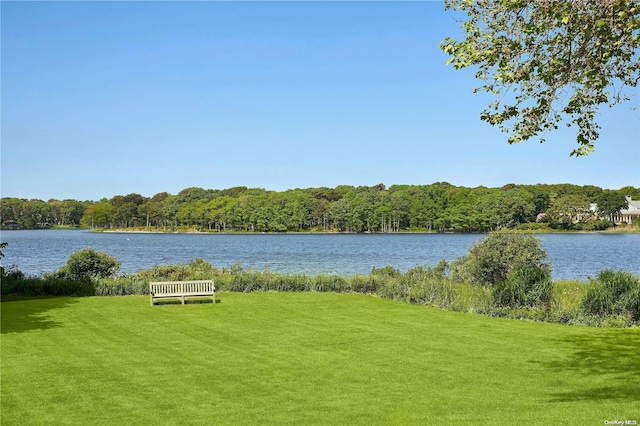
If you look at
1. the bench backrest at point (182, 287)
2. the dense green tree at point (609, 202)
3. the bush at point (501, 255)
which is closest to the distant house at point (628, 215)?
the dense green tree at point (609, 202)

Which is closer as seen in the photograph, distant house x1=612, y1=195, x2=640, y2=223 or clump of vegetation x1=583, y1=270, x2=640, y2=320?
clump of vegetation x1=583, y1=270, x2=640, y2=320

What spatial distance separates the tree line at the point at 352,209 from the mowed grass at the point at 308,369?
3576 inches

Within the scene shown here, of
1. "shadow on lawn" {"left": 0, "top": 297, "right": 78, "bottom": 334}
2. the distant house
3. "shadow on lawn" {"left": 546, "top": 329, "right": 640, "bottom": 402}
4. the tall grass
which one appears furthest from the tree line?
"shadow on lawn" {"left": 546, "top": 329, "right": 640, "bottom": 402}

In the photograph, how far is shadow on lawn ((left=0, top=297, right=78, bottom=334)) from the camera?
1498cm

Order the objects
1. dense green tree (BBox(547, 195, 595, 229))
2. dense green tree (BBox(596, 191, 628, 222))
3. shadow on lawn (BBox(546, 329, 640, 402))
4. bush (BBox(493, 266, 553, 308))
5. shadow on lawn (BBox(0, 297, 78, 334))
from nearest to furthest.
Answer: shadow on lawn (BBox(546, 329, 640, 402)) < shadow on lawn (BBox(0, 297, 78, 334)) < bush (BBox(493, 266, 553, 308)) < dense green tree (BBox(547, 195, 595, 229)) < dense green tree (BBox(596, 191, 628, 222))

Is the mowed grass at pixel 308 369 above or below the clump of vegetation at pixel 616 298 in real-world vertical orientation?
below

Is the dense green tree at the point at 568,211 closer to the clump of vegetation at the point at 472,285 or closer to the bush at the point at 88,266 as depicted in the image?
the clump of vegetation at the point at 472,285

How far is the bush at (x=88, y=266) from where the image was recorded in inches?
1027

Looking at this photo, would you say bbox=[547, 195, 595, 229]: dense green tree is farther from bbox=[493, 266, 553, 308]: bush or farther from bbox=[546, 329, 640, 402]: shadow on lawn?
bbox=[546, 329, 640, 402]: shadow on lawn

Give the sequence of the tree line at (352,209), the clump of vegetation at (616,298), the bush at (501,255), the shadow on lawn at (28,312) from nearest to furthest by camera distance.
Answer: the shadow on lawn at (28,312), the clump of vegetation at (616,298), the bush at (501,255), the tree line at (352,209)

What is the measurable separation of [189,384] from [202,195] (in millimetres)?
156811

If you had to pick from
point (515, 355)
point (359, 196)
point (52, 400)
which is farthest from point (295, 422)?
point (359, 196)

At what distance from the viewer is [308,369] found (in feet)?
35.9

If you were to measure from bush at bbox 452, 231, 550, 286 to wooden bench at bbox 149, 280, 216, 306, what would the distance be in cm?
1100
